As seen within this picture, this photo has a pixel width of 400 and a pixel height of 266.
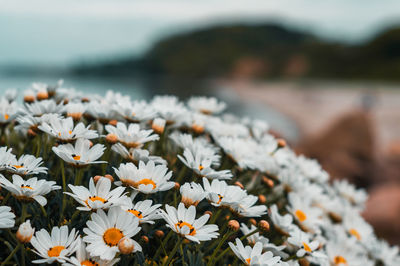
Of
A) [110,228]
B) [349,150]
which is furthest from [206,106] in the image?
[349,150]

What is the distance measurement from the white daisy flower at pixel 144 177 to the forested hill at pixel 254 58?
359 feet

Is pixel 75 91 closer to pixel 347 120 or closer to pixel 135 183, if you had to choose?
pixel 135 183

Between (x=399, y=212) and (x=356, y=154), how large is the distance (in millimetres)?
3940

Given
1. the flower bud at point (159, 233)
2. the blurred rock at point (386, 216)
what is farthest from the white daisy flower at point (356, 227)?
the blurred rock at point (386, 216)

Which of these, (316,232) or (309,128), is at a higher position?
(309,128)

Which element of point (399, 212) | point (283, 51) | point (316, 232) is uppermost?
point (283, 51)

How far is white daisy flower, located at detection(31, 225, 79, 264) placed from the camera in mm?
1396

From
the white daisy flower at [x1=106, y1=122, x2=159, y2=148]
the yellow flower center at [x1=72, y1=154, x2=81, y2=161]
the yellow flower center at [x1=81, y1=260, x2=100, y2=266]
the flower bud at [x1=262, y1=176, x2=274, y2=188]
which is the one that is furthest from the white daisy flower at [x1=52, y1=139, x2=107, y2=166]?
the flower bud at [x1=262, y1=176, x2=274, y2=188]

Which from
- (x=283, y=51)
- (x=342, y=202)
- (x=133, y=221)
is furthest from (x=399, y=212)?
(x=283, y=51)

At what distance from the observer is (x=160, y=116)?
8.63 feet

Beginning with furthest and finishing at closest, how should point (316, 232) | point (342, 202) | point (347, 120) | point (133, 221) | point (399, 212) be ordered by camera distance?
point (347, 120)
point (399, 212)
point (342, 202)
point (316, 232)
point (133, 221)

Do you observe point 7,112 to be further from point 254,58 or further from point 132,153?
point 254,58

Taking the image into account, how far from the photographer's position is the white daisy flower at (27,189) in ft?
4.79

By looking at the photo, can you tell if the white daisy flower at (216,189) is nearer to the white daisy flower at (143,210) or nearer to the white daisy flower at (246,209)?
the white daisy flower at (246,209)
